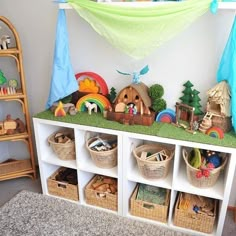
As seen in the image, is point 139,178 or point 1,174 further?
point 1,174

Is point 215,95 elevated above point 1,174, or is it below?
above

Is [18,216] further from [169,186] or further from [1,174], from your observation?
[169,186]

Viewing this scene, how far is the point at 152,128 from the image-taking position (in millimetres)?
1581

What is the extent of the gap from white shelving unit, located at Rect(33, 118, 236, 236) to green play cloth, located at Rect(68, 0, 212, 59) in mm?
538

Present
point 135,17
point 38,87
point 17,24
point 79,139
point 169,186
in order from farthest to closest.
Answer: point 38,87, point 17,24, point 79,139, point 169,186, point 135,17

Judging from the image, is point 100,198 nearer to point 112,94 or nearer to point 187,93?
point 112,94

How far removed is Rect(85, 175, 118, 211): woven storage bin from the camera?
70.5 inches

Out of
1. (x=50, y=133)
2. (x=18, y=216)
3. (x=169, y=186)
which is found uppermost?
(x=50, y=133)

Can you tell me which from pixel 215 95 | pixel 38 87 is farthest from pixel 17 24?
pixel 215 95

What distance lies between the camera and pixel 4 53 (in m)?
1.85

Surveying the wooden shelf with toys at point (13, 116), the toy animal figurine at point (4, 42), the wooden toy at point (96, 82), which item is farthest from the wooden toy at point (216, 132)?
the toy animal figurine at point (4, 42)

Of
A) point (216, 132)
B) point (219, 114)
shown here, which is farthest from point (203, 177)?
point (219, 114)

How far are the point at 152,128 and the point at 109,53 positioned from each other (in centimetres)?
62

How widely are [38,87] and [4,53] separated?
15.6 inches
